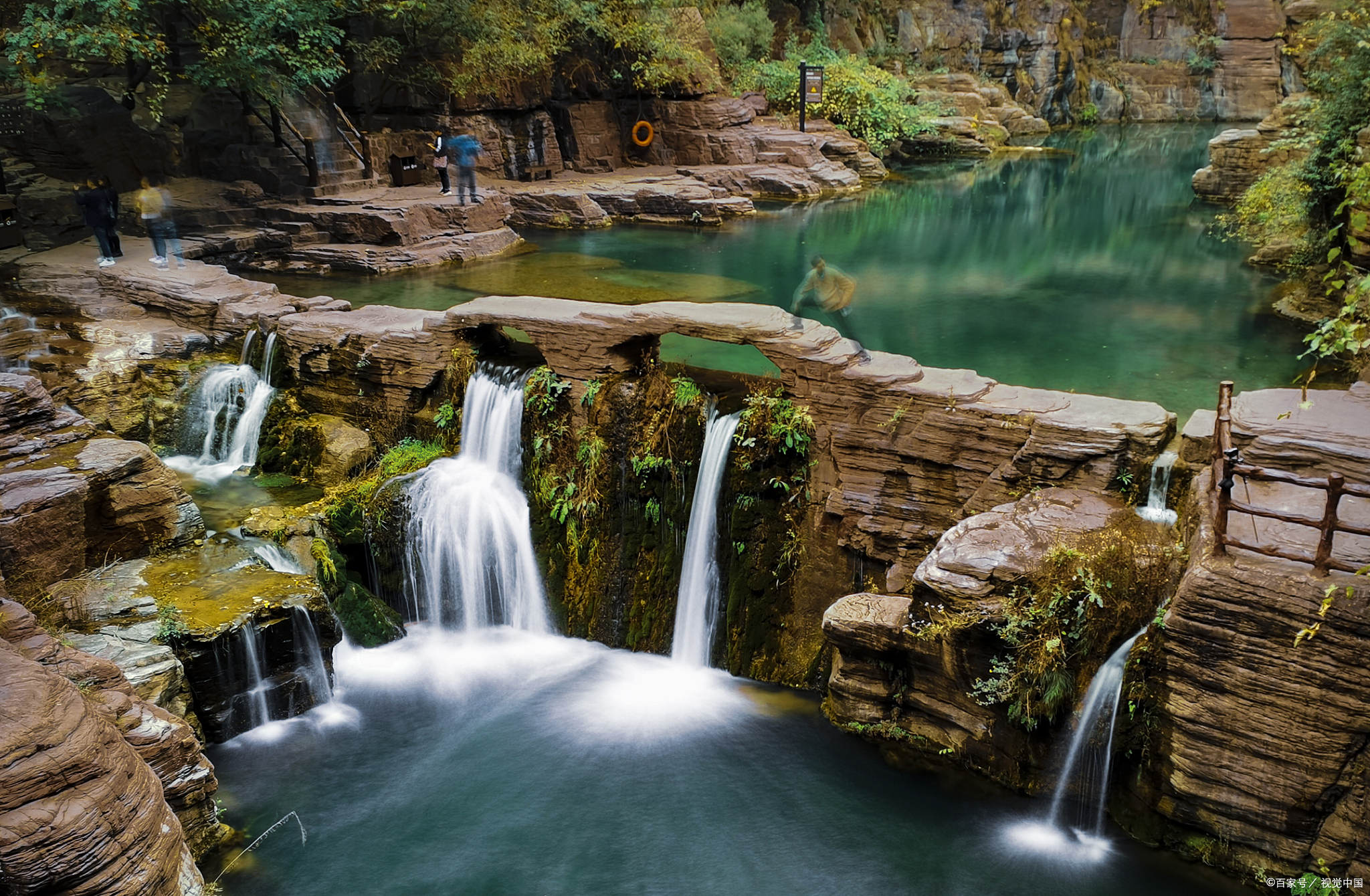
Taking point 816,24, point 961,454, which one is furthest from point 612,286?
point 816,24

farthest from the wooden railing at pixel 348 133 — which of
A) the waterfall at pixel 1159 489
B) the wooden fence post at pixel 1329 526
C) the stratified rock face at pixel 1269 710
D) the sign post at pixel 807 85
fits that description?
the wooden fence post at pixel 1329 526

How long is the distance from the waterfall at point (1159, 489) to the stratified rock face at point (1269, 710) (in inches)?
46.9

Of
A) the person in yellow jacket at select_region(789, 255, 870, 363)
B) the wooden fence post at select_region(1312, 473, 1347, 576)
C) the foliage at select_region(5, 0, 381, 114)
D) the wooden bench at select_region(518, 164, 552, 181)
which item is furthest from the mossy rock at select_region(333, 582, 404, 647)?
the wooden bench at select_region(518, 164, 552, 181)

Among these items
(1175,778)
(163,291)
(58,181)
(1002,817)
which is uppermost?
(58,181)

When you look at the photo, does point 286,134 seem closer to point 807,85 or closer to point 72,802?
point 807,85

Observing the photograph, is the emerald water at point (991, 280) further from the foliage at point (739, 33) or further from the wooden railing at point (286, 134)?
the foliage at point (739, 33)

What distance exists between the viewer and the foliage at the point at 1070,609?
762 centimetres

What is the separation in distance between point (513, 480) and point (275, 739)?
3.82 meters

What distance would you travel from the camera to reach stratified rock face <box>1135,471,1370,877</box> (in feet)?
20.7

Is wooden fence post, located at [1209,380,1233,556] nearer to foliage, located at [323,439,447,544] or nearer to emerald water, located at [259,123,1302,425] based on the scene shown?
emerald water, located at [259,123,1302,425]

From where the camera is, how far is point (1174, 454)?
28.2 feet

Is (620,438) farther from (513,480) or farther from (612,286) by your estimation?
(612,286)

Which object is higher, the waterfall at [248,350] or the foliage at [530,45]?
the foliage at [530,45]

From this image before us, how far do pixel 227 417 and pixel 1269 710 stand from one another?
39.6 feet
